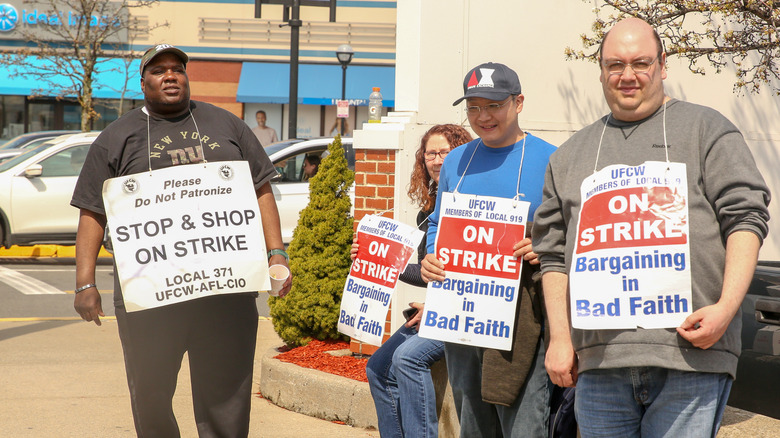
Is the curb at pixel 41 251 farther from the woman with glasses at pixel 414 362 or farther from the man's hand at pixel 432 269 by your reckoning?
the man's hand at pixel 432 269

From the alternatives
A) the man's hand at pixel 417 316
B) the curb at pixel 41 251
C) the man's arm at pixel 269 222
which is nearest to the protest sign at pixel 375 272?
the man's hand at pixel 417 316

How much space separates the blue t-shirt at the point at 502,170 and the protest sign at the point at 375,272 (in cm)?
76

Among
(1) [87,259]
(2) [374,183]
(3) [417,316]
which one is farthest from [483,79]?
(2) [374,183]

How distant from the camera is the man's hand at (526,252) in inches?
133

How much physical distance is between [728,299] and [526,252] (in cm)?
100

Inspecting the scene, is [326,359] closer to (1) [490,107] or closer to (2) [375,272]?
(2) [375,272]

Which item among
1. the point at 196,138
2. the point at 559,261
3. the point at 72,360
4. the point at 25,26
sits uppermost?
the point at 25,26

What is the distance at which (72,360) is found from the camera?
24.6 feet

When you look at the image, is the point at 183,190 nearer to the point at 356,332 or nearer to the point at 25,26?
the point at 356,332

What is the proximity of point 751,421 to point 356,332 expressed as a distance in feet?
6.47

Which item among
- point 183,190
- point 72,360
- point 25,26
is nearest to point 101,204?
point 183,190

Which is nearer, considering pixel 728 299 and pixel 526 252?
pixel 728 299

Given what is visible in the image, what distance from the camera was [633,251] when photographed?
8.55 feet

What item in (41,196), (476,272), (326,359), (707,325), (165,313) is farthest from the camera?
(41,196)
